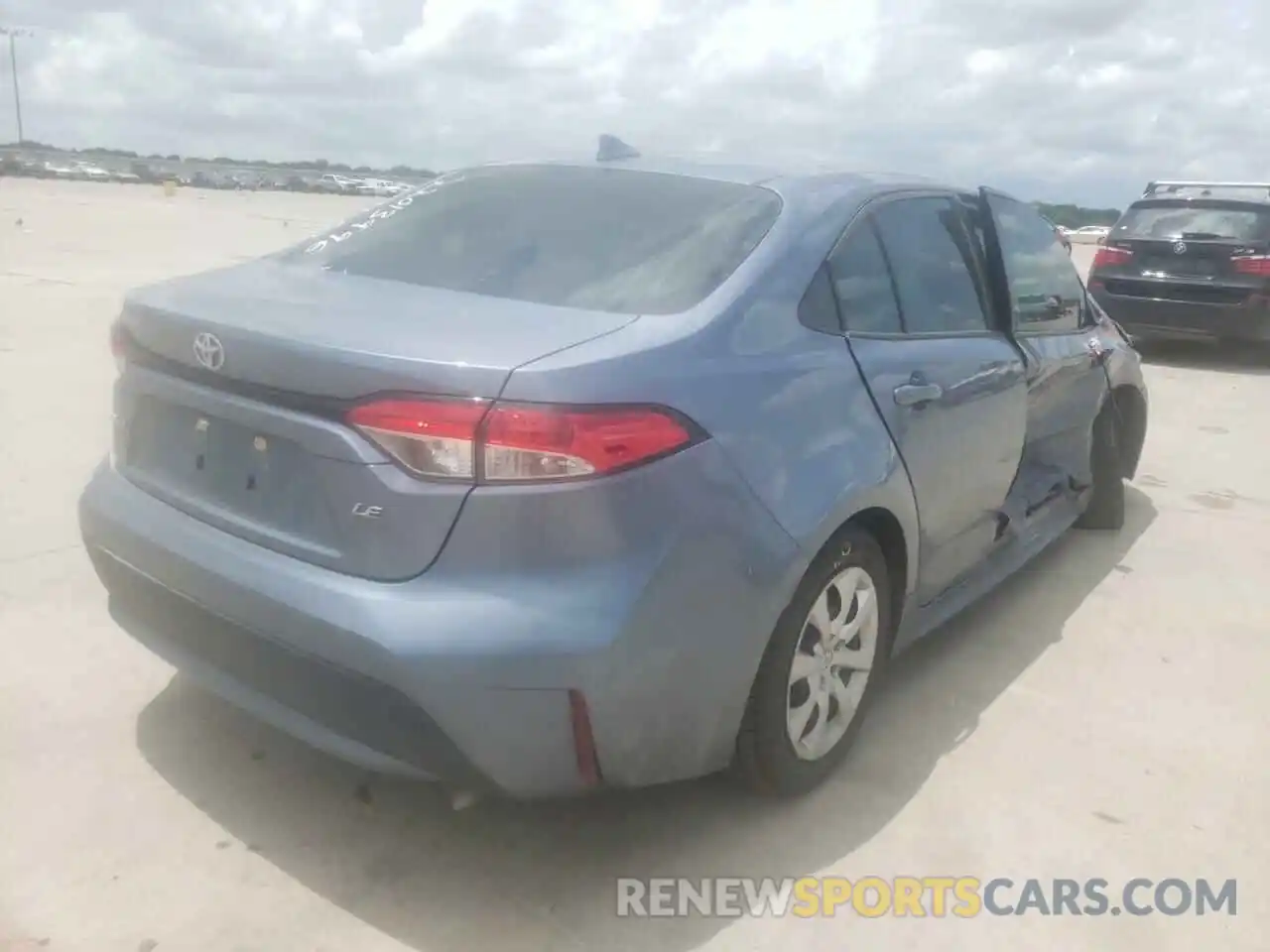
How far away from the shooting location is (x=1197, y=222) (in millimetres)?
9875

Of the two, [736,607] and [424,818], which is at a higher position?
[736,607]

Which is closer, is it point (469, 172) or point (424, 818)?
point (424, 818)

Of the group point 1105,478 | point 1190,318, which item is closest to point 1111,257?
point 1190,318

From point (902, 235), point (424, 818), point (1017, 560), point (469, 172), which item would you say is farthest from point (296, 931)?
point (1017, 560)

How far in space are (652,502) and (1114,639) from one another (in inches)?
99.5

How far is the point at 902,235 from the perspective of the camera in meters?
3.45

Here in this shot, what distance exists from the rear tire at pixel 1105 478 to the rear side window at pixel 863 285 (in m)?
2.03

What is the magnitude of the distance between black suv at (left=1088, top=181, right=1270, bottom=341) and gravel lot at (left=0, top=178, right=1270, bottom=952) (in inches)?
235

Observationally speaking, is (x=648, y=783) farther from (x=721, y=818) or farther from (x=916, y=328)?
(x=916, y=328)

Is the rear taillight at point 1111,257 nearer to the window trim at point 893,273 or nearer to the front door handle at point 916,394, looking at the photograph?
the window trim at point 893,273

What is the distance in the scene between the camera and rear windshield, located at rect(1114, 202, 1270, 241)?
9.66 metres

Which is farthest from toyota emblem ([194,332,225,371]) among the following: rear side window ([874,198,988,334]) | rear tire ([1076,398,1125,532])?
rear tire ([1076,398,1125,532])

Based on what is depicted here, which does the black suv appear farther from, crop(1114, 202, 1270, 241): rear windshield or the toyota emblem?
the toyota emblem

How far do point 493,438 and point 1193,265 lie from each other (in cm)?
922
